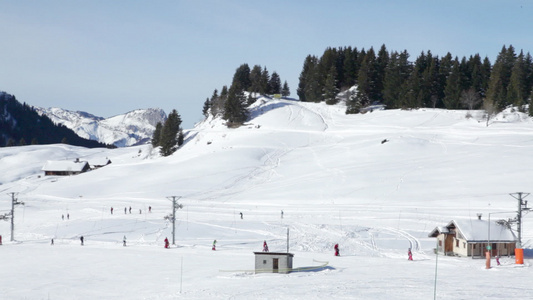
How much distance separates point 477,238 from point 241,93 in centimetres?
8774

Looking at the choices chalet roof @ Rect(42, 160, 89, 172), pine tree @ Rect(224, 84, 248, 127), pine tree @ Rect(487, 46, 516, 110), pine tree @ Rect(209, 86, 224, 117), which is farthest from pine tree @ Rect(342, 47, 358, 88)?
chalet roof @ Rect(42, 160, 89, 172)

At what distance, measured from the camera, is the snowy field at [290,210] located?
25.0m

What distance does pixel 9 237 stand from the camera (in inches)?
1905

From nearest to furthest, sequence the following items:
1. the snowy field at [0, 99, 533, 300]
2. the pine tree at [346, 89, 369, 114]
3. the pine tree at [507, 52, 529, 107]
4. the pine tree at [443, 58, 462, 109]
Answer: the snowy field at [0, 99, 533, 300] < the pine tree at [507, 52, 529, 107] < the pine tree at [443, 58, 462, 109] < the pine tree at [346, 89, 369, 114]

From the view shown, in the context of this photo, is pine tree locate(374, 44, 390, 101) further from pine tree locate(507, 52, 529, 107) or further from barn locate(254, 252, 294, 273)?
barn locate(254, 252, 294, 273)

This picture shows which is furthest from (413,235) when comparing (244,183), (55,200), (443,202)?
(55,200)

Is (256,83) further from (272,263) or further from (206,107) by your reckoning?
(272,263)

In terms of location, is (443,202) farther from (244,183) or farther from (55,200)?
(55,200)

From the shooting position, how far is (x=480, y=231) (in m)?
37.1

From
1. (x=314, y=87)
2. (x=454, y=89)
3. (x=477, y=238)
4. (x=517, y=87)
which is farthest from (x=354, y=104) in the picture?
(x=477, y=238)

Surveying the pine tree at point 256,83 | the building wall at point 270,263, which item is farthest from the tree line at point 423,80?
the building wall at point 270,263

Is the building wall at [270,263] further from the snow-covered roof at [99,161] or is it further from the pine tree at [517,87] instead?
the snow-covered roof at [99,161]

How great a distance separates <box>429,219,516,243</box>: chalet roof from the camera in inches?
1441

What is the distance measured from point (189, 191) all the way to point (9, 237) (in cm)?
2923
